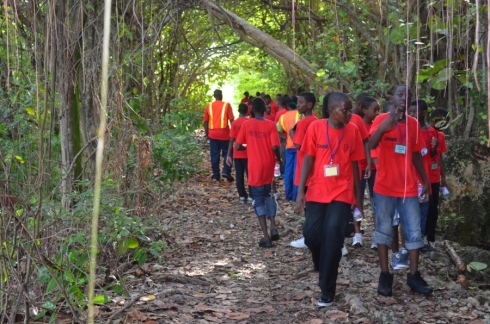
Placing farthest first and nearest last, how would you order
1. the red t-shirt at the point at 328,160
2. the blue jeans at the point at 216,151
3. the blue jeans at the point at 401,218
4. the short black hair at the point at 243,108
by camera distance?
1. the blue jeans at the point at 216,151
2. the short black hair at the point at 243,108
3. the blue jeans at the point at 401,218
4. the red t-shirt at the point at 328,160

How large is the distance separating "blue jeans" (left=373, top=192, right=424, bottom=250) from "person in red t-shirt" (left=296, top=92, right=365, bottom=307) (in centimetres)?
47

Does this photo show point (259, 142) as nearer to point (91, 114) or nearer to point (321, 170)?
point (91, 114)

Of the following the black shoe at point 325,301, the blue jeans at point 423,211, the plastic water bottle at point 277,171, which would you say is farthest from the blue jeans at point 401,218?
the plastic water bottle at point 277,171

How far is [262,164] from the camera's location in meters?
9.02

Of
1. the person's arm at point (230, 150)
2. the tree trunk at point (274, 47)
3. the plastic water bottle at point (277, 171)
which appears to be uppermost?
the tree trunk at point (274, 47)

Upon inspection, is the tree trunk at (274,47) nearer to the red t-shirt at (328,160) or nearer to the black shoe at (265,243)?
the black shoe at (265,243)

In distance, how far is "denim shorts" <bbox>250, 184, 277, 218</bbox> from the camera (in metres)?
8.92

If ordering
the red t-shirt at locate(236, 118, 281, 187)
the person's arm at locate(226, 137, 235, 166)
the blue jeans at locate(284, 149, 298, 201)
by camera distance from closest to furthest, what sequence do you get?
the red t-shirt at locate(236, 118, 281, 187), the blue jeans at locate(284, 149, 298, 201), the person's arm at locate(226, 137, 235, 166)

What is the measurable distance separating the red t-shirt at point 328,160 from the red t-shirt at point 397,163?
1.58ft

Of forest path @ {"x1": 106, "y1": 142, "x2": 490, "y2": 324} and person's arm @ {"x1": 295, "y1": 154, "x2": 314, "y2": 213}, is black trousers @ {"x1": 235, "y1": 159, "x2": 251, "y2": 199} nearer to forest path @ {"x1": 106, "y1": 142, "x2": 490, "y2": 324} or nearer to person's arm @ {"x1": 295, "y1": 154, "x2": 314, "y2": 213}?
forest path @ {"x1": 106, "y1": 142, "x2": 490, "y2": 324}

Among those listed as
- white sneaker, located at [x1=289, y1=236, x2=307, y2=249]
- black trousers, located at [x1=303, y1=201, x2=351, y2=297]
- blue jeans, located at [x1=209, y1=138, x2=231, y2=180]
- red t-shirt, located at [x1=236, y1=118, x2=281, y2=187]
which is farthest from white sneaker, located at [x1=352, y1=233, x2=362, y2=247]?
blue jeans, located at [x1=209, y1=138, x2=231, y2=180]

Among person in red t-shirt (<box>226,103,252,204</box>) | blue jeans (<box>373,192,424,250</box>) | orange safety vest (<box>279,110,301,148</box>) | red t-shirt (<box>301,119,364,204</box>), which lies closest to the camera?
red t-shirt (<box>301,119,364,204</box>)

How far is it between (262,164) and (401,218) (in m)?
2.71

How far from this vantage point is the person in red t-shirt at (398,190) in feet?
21.5
